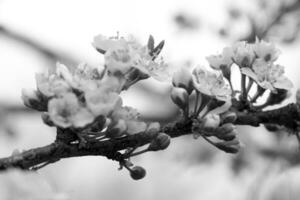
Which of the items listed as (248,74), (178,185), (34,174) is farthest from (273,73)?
(178,185)

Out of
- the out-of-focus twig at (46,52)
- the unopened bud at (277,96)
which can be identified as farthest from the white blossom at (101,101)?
the out-of-focus twig at (46,52)

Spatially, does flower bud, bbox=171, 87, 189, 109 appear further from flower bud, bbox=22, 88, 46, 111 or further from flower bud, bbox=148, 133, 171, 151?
flower bud, bbox=22, 88, 46, 111

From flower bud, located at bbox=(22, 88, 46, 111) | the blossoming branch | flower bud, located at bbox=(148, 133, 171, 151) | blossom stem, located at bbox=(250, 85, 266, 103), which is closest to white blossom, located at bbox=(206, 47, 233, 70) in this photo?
the blossoming branch

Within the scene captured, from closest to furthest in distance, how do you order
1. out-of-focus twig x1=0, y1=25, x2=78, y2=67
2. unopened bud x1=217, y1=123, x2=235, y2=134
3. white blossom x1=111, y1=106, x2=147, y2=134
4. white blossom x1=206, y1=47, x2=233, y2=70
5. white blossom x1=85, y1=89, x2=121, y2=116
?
white blossom x1=85, y1=89, x2=121, y2=116, white blossom x1=111, y1=106, x2=147, y2=134, unopened bud x1=217, y1=123, x2=235, y2=134, white blossom x1=206, y1=47, x2=233, y2=70, out-of-focus twig x1=0, y1=25, x2=78, y2=67

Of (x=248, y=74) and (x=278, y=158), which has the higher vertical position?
(x=248, y=74)

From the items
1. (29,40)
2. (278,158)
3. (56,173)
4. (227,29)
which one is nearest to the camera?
(278,158)

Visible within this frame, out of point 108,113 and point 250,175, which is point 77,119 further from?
point 250,175

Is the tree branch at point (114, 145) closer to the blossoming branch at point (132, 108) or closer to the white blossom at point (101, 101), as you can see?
the blossoming branch at point (132, 108)
